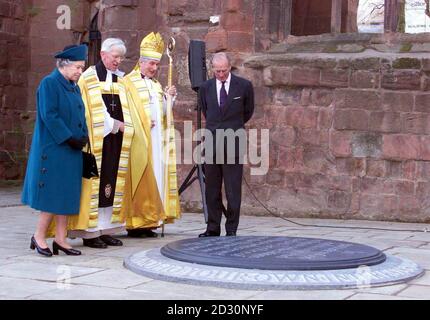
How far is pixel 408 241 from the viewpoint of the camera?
797cm

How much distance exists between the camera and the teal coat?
646 centimetres

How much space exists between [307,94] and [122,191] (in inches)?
139

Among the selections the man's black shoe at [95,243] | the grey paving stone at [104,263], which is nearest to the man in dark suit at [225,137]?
the man's black shoe at [95,243]

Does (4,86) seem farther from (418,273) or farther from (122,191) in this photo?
(418,273)

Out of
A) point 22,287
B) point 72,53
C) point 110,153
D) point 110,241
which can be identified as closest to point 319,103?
point 110,153

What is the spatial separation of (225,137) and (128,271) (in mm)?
2253

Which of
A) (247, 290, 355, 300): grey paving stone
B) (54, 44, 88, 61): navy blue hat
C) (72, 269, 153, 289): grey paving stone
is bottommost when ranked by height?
(72, 269, 153, 289): grey paving stone

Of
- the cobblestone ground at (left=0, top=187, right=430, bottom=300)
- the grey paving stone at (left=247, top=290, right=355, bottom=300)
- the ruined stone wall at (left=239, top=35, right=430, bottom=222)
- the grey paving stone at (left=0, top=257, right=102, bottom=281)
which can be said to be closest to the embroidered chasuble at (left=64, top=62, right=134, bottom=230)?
the cobblestone ground at (left=0, top=187, right=430, bottom=300)

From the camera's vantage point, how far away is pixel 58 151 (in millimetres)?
6535

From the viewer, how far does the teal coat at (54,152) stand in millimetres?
6461

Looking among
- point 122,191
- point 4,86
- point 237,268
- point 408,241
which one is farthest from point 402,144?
point 4,86

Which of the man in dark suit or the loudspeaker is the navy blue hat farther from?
the loudspeaker

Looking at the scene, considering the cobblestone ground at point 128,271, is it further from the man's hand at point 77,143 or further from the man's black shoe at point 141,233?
the man's hand at point 77,143
